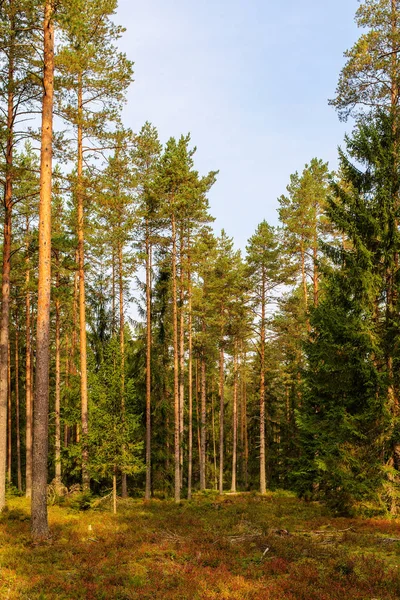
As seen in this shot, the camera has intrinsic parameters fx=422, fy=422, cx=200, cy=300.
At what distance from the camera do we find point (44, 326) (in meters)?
11.3

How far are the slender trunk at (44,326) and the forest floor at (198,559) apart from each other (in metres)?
1.17

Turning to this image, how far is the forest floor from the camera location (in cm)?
759

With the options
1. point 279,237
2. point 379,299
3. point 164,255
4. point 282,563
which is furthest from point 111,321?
point 282,563

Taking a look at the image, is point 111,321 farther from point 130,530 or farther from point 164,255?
point 130,530

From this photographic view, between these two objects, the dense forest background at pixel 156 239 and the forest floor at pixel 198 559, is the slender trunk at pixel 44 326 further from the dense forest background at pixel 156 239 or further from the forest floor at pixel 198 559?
Answer: the forest floor at pixel 198 559

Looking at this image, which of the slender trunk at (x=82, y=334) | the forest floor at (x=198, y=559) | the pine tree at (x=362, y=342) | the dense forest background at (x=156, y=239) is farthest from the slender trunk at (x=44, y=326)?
the pine tree at (x=362, y=342)

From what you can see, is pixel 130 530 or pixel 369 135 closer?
pixel 130 530

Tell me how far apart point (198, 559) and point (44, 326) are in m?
6.88

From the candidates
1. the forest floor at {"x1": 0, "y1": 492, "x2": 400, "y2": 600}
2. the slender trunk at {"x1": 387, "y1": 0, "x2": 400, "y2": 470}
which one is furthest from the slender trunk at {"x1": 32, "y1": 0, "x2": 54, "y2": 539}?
the slender trunk at {"x1": 387, "y1": 0, "x2": 400, "y2": 470}

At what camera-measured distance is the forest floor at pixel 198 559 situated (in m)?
7.59

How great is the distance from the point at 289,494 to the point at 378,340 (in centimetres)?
1632

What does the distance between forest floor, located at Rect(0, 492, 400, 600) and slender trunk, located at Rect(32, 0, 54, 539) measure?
117cm

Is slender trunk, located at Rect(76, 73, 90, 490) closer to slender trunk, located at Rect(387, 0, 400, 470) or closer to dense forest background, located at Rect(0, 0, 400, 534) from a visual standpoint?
dense forest background, located at Rect(0, 0, 400, 534)

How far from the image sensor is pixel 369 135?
1644cm
